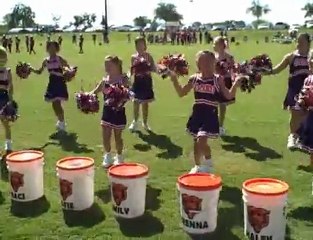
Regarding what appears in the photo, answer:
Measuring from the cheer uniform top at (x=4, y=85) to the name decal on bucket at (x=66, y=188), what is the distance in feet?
10.0

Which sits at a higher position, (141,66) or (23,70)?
(141,66)

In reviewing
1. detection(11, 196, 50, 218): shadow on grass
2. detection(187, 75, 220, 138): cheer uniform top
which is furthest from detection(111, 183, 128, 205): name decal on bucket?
detection(187, 75, 220, 138): cheer uniform top

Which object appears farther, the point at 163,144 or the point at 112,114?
the point at 163,144

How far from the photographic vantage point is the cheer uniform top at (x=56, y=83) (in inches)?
416

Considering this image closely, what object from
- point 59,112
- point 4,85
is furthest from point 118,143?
point 59,112

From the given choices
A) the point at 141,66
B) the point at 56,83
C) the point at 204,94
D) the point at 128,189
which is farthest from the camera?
the point at 56,83

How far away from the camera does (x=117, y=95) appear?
7496 mm

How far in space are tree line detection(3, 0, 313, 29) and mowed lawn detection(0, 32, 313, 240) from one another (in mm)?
95921

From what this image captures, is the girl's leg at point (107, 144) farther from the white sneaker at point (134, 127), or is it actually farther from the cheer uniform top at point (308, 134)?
the cheer uniform top at point (308, 134)

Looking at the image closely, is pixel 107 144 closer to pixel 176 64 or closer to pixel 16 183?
pixel 176 64

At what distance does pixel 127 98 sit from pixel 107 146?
0.95 m

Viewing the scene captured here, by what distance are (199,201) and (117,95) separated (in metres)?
2.66

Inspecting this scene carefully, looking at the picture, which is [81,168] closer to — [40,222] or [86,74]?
[40,222]

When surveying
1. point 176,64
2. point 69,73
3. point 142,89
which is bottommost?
point 142,89
